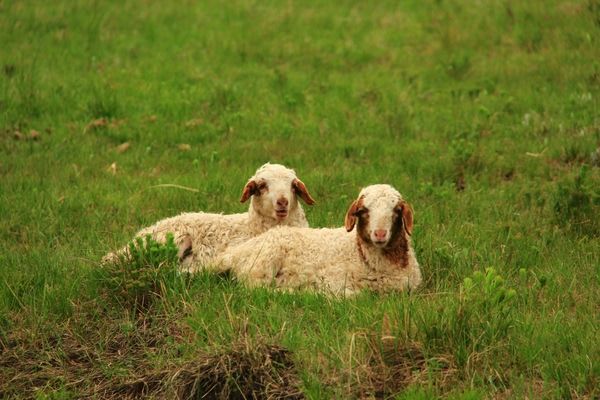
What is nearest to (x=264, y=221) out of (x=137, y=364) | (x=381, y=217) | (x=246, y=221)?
(x=246, y=221)

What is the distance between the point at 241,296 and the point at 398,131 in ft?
17.7

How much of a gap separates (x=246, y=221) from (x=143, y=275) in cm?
165

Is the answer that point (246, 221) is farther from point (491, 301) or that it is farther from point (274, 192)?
point (491, 301)

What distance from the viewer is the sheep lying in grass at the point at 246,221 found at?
7.77 meters

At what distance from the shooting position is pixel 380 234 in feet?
22.0

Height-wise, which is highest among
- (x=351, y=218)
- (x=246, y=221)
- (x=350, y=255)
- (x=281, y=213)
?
(x=351, y=218)

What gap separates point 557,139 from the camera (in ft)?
35.6

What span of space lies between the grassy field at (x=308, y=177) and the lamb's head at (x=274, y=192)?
Answer: 3.13ft

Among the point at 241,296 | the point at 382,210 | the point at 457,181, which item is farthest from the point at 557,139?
the point at 241,296

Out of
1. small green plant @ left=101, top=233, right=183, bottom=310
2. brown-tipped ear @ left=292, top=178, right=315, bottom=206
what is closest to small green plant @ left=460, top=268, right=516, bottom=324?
small green plant @ left=101, top=233, right=183, bottom=310

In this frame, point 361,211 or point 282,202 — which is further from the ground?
point 361,211

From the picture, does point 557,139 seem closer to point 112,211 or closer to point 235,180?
point 235,180

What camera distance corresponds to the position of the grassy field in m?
5.64

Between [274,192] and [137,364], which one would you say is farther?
[274,192]
